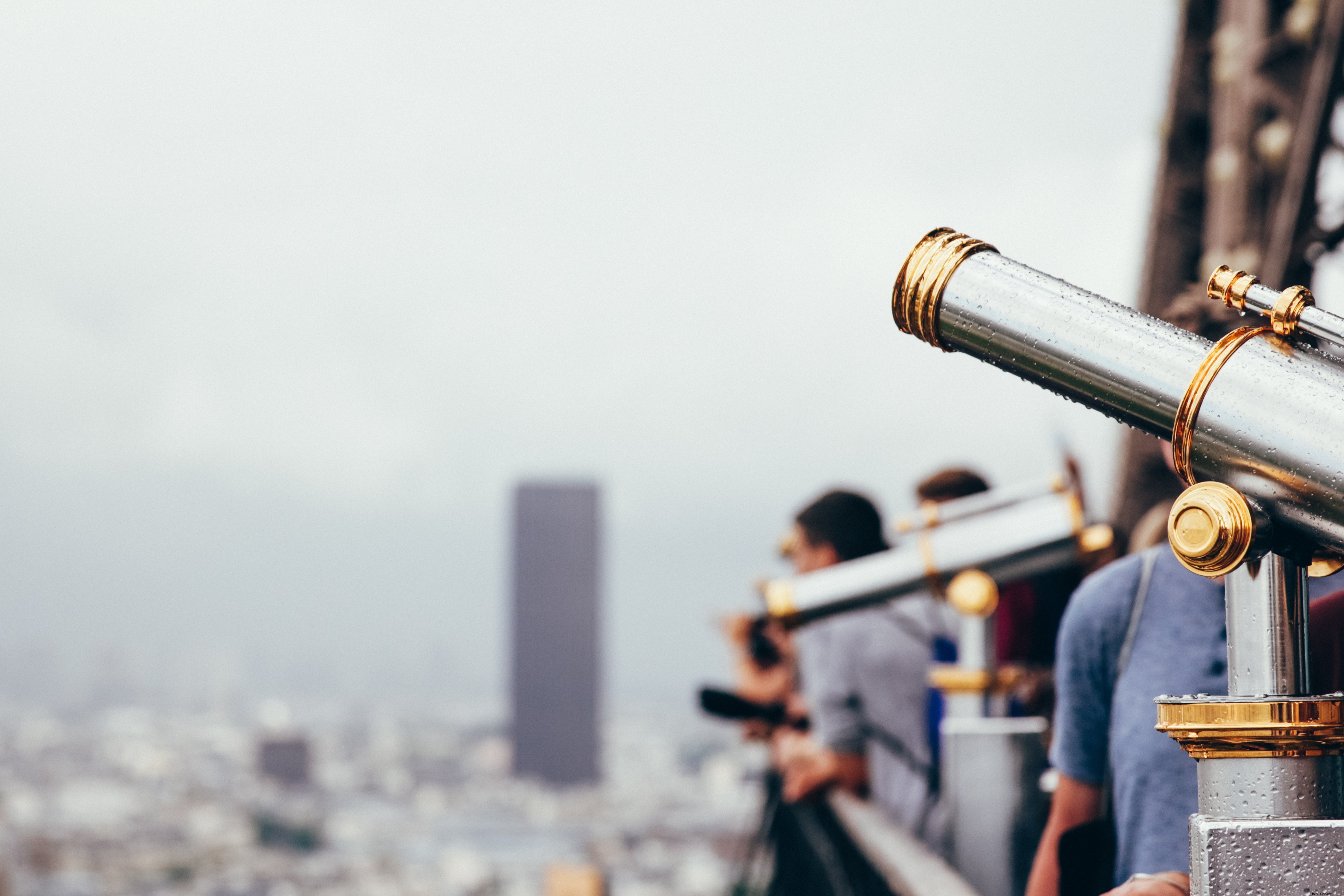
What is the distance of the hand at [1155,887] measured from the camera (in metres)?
1.25

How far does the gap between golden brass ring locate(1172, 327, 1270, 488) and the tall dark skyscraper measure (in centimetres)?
12773

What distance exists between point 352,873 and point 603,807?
33.9 meters

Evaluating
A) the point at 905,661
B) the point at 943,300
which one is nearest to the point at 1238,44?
the point at 905,661

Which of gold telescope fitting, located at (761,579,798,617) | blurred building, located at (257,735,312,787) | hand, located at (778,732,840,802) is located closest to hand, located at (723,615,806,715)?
hand, located at (778,732,840,802)

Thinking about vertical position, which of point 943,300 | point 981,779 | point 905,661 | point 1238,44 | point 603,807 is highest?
point 1238,44

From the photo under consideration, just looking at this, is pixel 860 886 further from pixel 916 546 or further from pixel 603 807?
pixel 603 807

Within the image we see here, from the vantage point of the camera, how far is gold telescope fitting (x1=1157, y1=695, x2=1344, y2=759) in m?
0.98

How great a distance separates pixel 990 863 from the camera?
257cm

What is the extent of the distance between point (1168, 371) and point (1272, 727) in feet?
0.92

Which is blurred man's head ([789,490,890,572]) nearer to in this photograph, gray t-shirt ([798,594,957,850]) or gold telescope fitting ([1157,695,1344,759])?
gray t-shirt ([798,594,957,850])

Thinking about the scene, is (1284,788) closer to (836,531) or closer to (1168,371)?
(1168,371)

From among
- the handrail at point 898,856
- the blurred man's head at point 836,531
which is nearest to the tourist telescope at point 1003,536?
the handrail at point 898,856

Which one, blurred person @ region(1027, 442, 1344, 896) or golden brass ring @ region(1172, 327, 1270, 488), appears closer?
golden brass ring @ region(1172, 327, 1270, 488)

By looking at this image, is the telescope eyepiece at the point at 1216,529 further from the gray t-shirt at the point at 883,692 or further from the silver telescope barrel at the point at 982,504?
the gray t-shirt at the point at 883,692
